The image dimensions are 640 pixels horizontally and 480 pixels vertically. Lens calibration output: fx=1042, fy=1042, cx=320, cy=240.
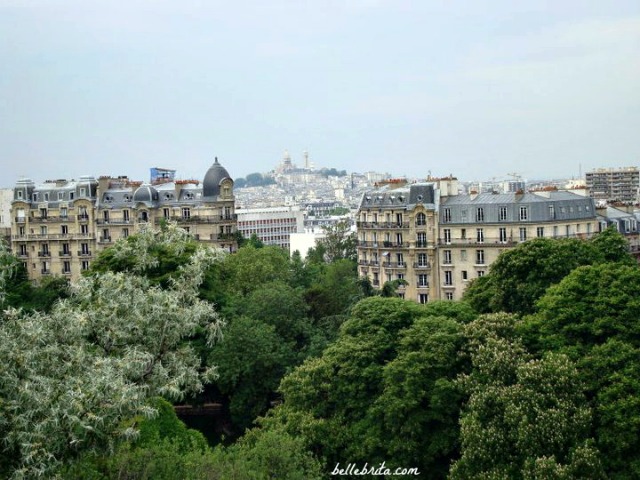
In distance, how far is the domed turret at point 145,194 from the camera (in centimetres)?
9081

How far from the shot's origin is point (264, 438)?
3559 centimetres

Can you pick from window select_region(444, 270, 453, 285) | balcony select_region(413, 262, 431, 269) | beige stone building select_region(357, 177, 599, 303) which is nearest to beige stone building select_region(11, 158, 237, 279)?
beige stone building select_region(357, 177, 599, 303)

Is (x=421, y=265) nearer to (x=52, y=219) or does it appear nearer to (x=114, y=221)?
(x=114, y=221)

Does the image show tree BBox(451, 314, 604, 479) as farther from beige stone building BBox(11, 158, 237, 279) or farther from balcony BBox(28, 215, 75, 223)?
balcony BBox(28, 215, 75, 223)

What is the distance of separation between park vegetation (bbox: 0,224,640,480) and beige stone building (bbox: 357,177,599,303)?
17.5 metres

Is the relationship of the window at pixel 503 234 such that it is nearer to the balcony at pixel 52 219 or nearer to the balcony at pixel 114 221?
the balcony at pixel 114 221

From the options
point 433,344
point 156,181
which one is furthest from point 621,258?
point 156,181

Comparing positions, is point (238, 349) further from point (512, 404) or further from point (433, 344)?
point (512, 404)

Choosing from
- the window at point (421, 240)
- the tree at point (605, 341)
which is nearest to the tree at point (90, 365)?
the tree at point (605, 341)

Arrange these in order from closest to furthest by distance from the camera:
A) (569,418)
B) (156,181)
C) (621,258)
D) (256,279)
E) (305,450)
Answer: (569,418) → (305,450) → (621,258) → (256,279) → (156,181)

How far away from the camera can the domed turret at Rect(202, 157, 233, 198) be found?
89250mm

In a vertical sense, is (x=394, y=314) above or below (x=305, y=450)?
above

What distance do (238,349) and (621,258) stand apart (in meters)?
20.2

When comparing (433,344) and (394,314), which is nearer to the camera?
(433,344)
